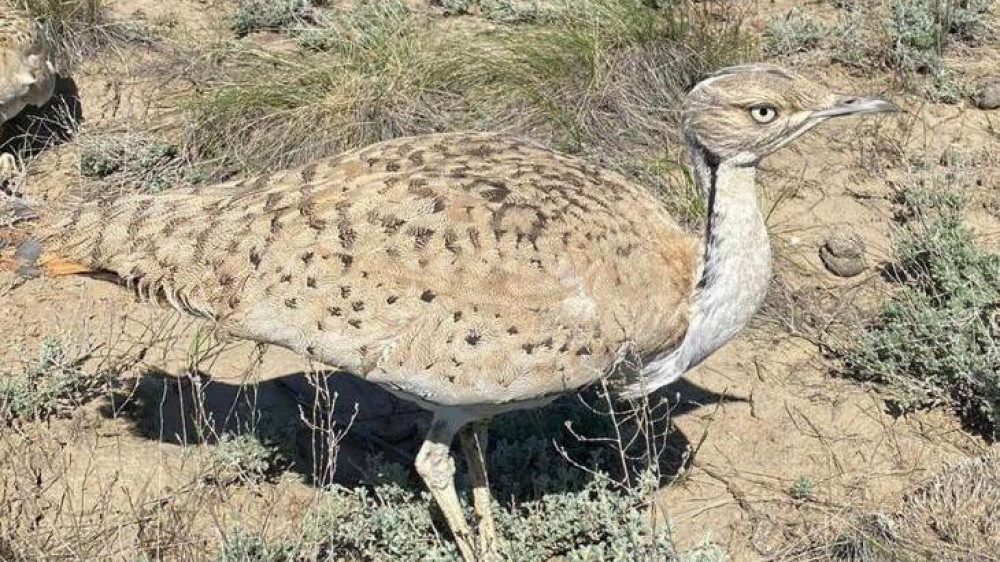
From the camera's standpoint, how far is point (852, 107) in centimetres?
356

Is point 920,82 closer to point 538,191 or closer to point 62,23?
point 538,191

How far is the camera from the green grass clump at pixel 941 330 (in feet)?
Result: 15.0

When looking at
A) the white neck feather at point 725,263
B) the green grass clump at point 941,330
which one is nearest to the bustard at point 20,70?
the white neck feather at point 725,263

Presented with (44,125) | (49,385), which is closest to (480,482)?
(49,385)

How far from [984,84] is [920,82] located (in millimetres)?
306

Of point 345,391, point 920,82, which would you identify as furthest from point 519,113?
point 920,82

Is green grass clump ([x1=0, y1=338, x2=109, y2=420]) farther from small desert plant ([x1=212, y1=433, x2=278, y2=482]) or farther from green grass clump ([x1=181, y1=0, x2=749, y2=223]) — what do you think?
green grass clump ([x1=181, y1=0, x2=749, y2=223])

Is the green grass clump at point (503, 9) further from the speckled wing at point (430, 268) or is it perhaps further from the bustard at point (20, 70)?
the speckled wing at point (430, 268)

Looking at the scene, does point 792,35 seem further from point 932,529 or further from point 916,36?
point 932,529

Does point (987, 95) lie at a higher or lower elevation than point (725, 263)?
lower

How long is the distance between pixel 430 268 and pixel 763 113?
3.50 feet

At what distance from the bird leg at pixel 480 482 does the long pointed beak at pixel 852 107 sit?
1505 mm

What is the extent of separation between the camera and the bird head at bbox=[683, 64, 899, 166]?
357cm

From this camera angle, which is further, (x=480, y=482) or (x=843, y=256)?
(x=843, y=256)
